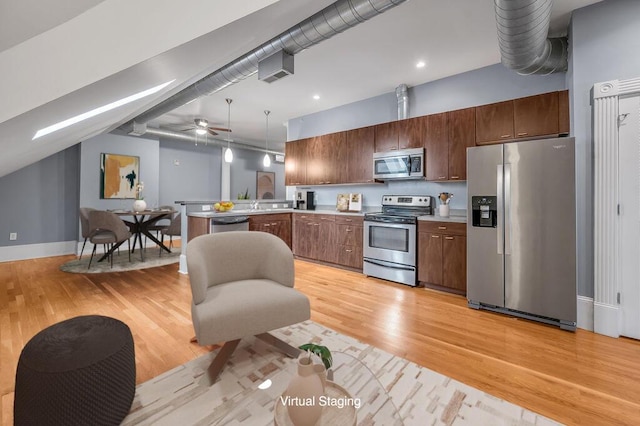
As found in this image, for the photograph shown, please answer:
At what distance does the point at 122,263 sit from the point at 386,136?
4.91 meters

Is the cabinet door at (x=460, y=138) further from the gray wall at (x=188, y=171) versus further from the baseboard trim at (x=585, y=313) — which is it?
the gray wall at (x=188, y=171)

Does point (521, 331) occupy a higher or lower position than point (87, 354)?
lower

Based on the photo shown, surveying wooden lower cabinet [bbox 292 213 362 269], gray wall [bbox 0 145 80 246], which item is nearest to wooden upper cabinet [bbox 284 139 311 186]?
wooden lower cabinet [bbox 292 213 362 269]

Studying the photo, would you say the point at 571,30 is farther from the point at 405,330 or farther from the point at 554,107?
the point at 405,330

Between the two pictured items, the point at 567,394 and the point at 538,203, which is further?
the point at 538,203

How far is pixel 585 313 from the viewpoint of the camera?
8.29 feet

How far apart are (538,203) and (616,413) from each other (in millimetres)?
1691

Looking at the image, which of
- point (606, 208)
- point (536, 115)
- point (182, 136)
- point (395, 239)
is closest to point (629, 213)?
point (606, 208)

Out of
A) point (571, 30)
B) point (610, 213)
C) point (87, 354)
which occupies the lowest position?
point (87, 354)

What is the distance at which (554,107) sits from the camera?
2.89 metres

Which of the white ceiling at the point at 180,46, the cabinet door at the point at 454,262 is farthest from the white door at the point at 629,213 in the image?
the cabinet door at the point at 454,262

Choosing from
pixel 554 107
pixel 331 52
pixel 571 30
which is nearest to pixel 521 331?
pixel 554 107

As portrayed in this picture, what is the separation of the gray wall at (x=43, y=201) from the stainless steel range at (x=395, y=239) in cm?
603

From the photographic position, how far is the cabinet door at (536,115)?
2896 millimetres
